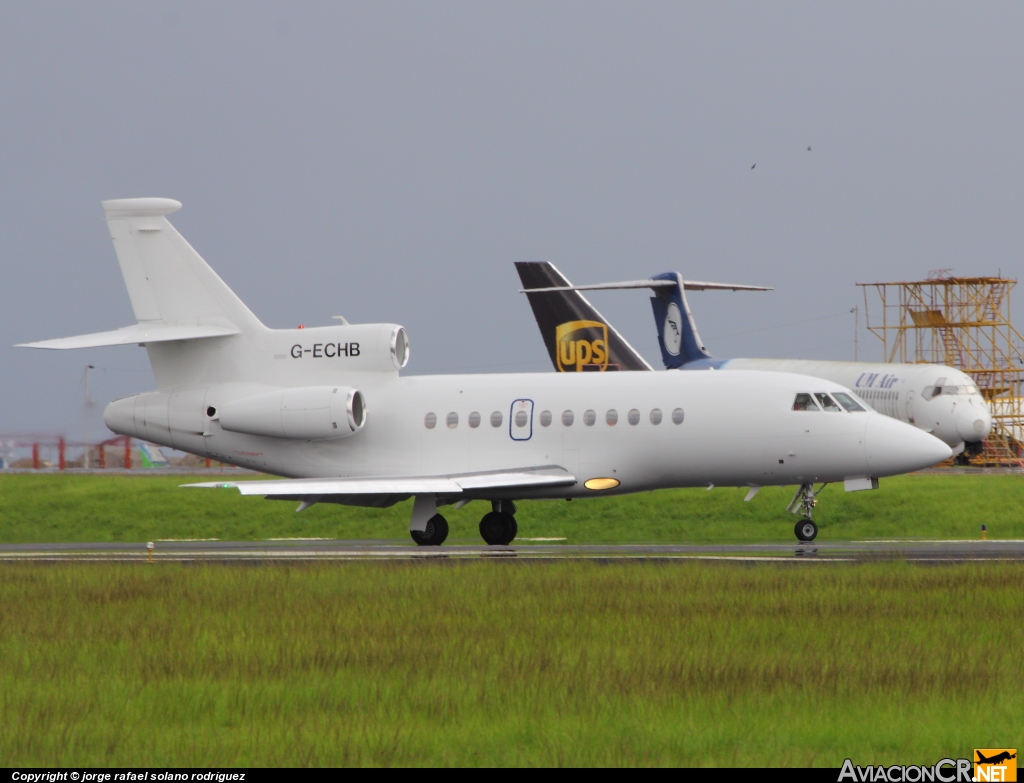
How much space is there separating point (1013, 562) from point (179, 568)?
11.5 meters

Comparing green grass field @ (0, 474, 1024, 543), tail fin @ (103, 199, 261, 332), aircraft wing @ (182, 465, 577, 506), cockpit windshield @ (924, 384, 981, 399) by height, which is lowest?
green grass field @ (0, 474, 1024, 543)

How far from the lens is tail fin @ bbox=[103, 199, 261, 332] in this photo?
2981 centimetres

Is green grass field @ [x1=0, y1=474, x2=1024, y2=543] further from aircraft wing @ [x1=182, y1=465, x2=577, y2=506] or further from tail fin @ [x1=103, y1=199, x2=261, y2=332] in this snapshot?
tail fin @ [x1=103, y1=199, x2=261, y2=332]

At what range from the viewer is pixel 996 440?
235 feet

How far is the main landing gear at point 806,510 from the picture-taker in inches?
1016

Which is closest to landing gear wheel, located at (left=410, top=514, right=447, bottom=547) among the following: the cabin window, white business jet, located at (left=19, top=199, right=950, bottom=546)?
white business jet, located at (left=19, top=199, right=950, bottom=546)

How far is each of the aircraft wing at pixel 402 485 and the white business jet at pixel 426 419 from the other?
0.16 feet

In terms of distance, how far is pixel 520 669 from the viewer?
11.4 m

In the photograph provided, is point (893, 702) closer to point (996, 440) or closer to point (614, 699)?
point (614, 699)

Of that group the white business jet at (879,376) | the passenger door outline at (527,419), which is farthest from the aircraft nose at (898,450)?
the white business jet at (879,376)

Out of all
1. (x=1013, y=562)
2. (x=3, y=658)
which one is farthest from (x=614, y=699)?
(x=1013, y=562)

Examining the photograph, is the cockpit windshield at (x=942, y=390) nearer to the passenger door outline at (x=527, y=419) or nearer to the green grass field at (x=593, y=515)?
the green grass field at (x=593, y=515)

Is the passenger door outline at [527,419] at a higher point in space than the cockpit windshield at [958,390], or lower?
lower

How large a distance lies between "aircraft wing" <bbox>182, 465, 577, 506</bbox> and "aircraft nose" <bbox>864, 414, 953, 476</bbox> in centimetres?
545
